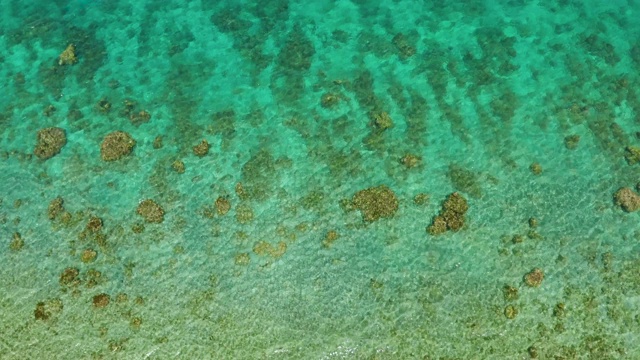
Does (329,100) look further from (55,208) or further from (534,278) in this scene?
(55,208)

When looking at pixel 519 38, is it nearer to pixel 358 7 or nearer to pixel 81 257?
pixel 358 7

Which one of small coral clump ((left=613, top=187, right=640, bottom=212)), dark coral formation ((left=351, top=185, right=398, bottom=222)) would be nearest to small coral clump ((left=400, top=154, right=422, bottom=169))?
dark coral formation ((left=351, top=185, right=398, bottom=222))

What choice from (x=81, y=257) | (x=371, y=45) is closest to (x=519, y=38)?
(x=371, y=45)

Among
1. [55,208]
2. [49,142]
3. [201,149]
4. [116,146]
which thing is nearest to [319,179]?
[201,149]

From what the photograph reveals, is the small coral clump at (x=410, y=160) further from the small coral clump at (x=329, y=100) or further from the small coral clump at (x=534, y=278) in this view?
the small coral clump at (x=534, y=278)

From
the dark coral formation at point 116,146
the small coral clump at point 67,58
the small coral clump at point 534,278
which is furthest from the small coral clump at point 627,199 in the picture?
the small coral clump at point 67,58

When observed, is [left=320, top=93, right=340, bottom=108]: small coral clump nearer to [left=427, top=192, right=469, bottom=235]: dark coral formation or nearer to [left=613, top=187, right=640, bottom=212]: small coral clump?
[left=427, top=192, right=469, bottom=235]: dark coral formation
